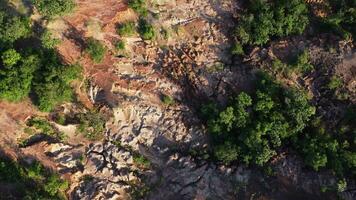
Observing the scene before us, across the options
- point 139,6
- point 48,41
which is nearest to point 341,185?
point 139,6

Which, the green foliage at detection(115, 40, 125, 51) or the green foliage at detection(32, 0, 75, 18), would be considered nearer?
the green foliage at detection(32, 0, 75, 18)

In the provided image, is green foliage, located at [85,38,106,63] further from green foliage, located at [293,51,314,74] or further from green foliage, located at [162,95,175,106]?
green foliage, located at [293,51,314,74]

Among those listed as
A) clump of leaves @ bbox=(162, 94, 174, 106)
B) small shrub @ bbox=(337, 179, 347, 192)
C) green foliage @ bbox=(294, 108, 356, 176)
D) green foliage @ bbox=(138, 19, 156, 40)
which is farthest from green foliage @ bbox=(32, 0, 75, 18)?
small shrub @ bbox=(337, 179, 347, 192)

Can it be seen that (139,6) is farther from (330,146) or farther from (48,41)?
(330,146)

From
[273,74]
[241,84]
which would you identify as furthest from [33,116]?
[273,74]

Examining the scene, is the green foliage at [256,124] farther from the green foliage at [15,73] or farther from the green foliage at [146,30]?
the green foliage at [15,73]

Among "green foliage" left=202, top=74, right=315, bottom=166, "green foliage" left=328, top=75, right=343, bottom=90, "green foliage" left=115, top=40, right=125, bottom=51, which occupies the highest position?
"green foliage" left=115, top=40, right=125, bottom=51

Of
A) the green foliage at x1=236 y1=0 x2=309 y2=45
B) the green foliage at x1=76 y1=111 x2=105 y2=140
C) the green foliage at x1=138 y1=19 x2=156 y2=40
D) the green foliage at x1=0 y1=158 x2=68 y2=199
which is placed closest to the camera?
the green foliage at x1=0 y1=158 x2=68 y2=199

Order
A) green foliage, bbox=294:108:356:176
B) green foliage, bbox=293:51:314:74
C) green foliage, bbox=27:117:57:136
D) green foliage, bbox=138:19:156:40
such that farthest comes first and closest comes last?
green foliage, bbox=293:51:314:74 → green foliage, bbox=138:19:156:40 → green foliage, bbox=294:108:356:176 → green foliage, bbox=27:117:57:136
